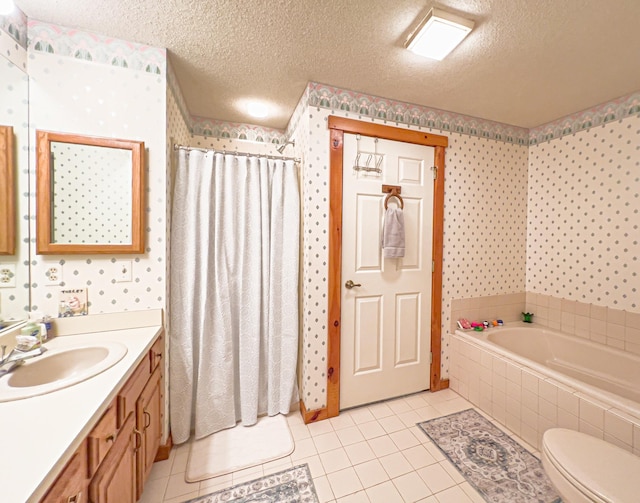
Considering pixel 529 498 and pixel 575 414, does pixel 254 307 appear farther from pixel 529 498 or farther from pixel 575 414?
pixel 575 414

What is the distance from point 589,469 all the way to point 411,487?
777 millimetres

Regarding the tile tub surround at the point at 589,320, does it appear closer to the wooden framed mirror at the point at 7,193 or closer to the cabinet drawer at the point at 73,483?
the cabinet drawer at the point at 73,483

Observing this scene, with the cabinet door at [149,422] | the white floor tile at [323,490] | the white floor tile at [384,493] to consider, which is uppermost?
the cabinet door at [149,422]

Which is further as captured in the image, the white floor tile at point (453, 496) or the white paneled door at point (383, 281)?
the white paneled door at point (383, 281)

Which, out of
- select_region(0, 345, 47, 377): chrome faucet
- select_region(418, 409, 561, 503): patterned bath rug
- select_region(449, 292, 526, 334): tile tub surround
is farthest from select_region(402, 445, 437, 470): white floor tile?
select_region(0, 345, 47, 377): chrome faucet

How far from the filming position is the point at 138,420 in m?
1.16

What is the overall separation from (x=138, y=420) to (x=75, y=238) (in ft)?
3.16

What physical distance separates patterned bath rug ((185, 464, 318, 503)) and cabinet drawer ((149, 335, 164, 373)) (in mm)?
691

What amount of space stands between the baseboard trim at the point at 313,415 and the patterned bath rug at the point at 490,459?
2.21 ft

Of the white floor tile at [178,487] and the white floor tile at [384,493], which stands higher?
the white floor tile at [384,493]

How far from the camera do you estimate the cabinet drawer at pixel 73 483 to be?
623mm

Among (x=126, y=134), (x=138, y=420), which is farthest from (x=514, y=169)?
(x=138, y=420)

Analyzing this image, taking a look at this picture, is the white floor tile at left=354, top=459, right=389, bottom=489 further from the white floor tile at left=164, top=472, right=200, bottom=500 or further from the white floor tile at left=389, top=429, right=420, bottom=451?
the white floor tile at left=164, top=472, right=200, bottom=500

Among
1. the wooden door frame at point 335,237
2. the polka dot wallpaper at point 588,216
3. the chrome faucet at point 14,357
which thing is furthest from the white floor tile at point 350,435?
the polka dot wallpaper at point 588,216
